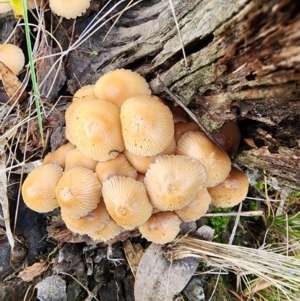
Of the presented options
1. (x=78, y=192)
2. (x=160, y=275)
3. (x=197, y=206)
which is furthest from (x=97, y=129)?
(x=160, y=275)

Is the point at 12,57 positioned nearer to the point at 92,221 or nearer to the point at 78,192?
the point at 78,192

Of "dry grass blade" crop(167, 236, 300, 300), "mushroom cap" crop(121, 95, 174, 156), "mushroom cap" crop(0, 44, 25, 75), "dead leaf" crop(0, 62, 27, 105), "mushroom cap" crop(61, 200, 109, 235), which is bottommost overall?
"dry grass blade" crop(167, 236, 300, 300)

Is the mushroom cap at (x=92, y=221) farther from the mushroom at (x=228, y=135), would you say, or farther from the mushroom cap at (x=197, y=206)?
the mushroom at (x=228, y=135)

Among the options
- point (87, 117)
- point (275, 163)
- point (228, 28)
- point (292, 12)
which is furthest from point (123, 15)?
point (292, 12)

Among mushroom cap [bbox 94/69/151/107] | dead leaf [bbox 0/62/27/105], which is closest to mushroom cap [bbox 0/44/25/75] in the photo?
dead leaf [bbox 0/62/27/105]

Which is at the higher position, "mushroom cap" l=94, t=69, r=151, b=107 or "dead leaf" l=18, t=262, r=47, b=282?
"mushroom cap" l=94, t=69, r=151, b=107

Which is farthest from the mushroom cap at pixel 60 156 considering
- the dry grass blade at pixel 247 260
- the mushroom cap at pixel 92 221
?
the dry grass blade at pixel 247 260

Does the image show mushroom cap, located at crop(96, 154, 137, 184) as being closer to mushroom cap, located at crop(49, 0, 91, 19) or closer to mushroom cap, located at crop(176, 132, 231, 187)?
mushroom cap, located at crop(176, 132, 231, 187)

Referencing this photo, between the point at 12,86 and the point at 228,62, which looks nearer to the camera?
the point at 228,62

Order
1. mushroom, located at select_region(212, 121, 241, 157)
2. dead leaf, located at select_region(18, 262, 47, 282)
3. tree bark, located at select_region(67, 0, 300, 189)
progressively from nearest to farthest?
1. tree bark, located at select_region(67, 0, 300, 189)
2. mushroom, located at select_region(212, 121, 241, 157)
3. dead leaf, located at select_region(18, 262, 47, 282)
